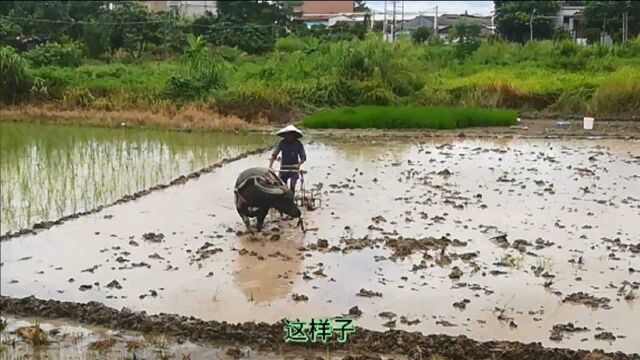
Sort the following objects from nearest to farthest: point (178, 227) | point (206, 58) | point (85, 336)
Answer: point (85, 336)
point (178, 227)
point (206, 58)

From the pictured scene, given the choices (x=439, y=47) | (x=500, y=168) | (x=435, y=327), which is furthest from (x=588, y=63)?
(x=435, y=327)

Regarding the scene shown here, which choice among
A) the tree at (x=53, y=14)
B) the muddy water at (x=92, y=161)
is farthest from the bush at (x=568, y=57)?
the tree at (x=53, y=14)

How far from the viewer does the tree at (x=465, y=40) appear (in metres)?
23.5

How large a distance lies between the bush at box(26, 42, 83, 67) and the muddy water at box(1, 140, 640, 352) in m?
10.2

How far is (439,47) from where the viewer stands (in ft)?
80.3

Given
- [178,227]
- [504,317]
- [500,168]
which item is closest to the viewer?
[504,317]

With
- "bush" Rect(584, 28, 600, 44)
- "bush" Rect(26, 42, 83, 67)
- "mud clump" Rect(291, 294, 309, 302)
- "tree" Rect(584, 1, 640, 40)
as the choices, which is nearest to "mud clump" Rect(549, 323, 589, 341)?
"mud clump" Rect(291, 294, 309, 302)

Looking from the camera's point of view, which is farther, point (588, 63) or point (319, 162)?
point (588, 63)

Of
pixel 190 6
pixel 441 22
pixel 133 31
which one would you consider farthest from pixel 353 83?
pixel 190 6

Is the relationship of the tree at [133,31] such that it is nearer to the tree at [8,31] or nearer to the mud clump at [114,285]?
the tree at [8,31]

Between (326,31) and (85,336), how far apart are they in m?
26.2

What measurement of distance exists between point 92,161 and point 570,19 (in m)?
27.9

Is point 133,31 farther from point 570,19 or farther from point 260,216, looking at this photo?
point 260,216

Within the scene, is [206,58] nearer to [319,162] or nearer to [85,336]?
[319,162]
